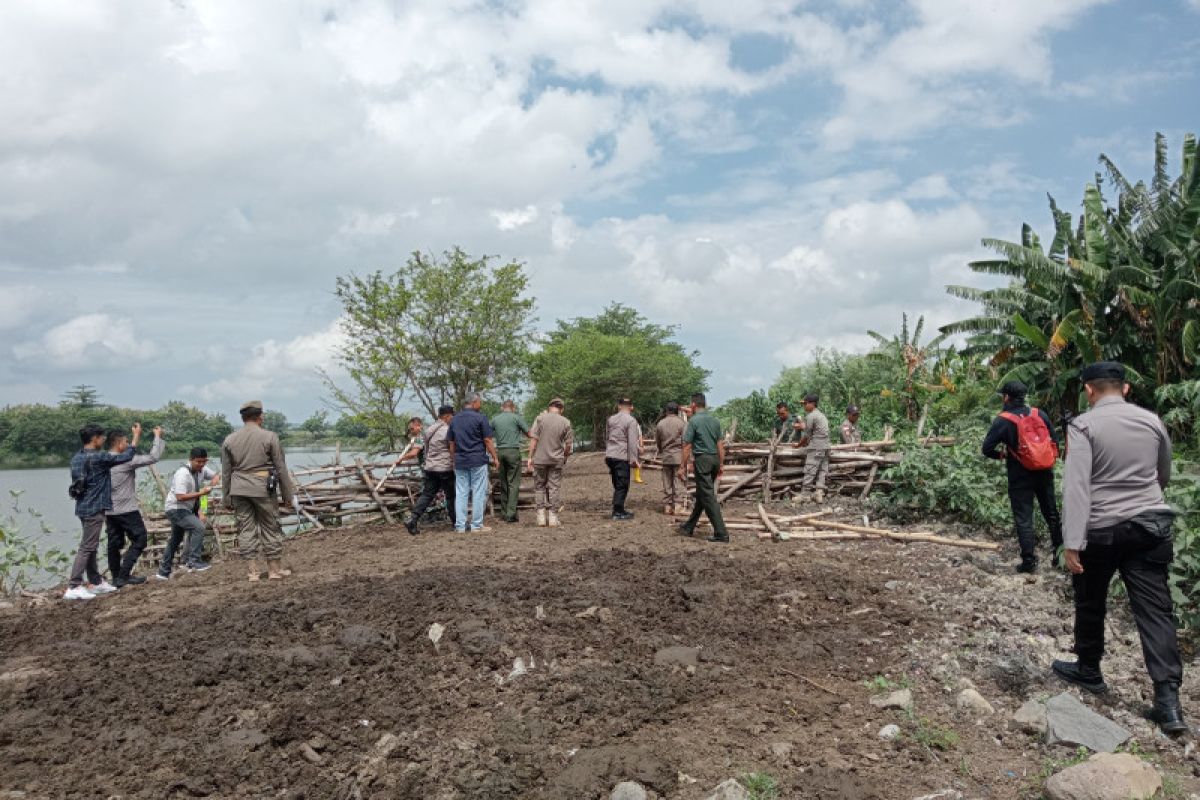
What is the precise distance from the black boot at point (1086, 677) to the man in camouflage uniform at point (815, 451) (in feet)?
25.7

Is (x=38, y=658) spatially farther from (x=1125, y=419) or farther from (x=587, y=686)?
(x=1125, y=419)

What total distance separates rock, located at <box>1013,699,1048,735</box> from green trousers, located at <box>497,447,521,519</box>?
756cm

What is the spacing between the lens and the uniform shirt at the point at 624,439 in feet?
36.1

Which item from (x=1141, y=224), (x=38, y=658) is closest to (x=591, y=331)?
(x=1141, y=224)

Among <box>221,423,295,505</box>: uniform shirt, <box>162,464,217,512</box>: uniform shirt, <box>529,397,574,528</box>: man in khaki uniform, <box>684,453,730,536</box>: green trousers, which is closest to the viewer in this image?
<box>221,423,295,505</box>: uniform shirt

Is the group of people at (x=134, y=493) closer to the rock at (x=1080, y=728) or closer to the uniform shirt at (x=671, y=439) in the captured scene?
the uniform shirt at (x=671, y=439)

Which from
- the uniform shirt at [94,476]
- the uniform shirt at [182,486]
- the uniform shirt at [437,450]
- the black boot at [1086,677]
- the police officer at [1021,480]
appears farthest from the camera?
the uniform shirt at [437,450]

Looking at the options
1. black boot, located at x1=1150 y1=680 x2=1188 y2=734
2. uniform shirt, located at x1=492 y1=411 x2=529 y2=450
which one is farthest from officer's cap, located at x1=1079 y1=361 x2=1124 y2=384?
uniform shirt, located at x1=492 y1=411 x2=529 y2=450

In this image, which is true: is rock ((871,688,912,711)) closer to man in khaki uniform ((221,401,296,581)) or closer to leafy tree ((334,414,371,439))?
man in khaki uniform ((221,401,296,581))

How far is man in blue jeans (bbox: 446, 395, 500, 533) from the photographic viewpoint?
1008cm

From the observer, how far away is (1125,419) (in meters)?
4.25

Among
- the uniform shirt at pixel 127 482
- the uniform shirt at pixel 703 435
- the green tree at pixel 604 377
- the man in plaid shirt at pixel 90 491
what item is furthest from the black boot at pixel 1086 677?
the green tree at pixel 604 377

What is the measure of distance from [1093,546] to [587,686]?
290 centimetres

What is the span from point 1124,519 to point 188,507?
9461 mm
